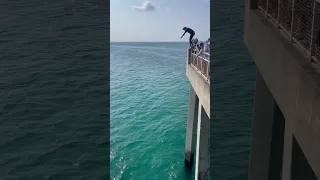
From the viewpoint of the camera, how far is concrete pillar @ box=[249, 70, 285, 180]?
4.04m

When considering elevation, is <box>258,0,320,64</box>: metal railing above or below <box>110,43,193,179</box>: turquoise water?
above

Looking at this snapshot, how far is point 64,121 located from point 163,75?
2765cm

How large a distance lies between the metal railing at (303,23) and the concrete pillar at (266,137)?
1256 millimetres

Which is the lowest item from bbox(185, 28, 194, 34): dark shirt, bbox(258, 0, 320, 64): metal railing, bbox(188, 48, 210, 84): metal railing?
bbox(188, 48, 210, 84): metal railing

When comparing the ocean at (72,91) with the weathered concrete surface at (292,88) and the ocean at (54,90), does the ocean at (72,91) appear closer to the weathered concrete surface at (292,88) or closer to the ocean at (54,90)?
the ocean at (54,90)

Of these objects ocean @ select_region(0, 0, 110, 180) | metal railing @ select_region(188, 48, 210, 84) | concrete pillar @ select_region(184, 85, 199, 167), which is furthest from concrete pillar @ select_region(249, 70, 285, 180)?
concrete pillar @ select_region(184, 85, 199, 167)

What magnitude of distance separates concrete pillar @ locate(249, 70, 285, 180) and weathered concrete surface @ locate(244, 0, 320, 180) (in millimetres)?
1087

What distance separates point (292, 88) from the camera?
2152mm

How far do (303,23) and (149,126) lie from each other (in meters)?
17.1

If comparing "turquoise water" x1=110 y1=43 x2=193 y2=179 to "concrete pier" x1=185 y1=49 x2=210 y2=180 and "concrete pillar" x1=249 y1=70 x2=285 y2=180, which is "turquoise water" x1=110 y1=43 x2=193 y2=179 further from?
"concrete pillar" x1=249 y1=70 x2=285 y2=180

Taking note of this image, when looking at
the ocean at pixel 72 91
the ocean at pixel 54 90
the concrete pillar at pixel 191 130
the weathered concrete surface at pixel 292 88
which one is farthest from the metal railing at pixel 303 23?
the concrete pillar at pixel 191 130

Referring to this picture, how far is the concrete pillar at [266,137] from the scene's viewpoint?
159 inches

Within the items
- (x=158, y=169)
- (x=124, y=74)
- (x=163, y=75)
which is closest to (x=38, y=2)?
(x=158, y=169)

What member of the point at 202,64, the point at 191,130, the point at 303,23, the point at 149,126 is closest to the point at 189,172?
the point at 191,130
